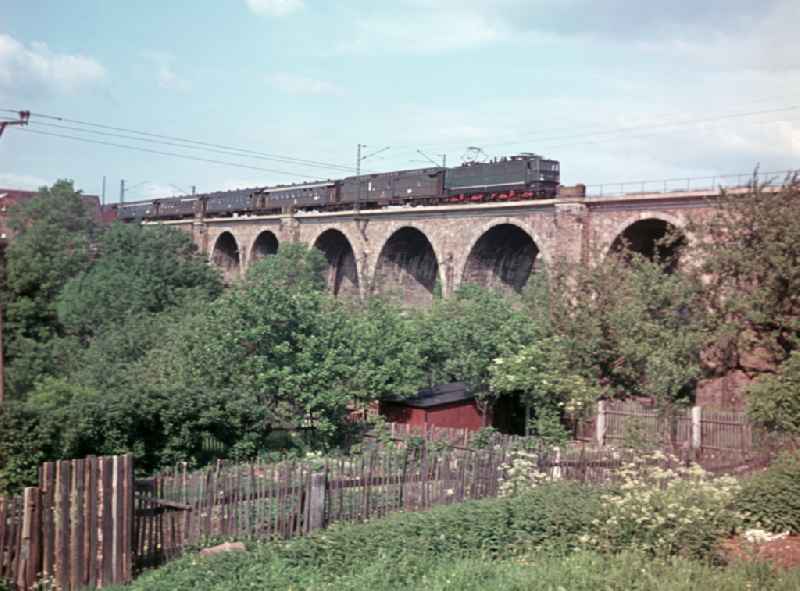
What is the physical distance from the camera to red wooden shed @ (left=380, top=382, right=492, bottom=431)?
21844mm

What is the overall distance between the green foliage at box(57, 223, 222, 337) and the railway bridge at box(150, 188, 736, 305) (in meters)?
8.77

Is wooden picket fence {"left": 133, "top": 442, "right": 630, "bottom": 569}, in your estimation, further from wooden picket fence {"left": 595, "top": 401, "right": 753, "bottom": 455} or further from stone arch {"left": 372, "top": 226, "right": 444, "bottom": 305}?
stone arch {"left": 372, "top": 226, "right": 444, "bottom": 305}

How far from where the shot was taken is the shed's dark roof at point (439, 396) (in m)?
22.0

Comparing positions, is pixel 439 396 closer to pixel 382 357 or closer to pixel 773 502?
pixel 382 357

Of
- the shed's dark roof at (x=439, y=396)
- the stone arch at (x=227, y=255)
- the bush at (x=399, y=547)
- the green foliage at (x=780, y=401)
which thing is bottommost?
the bush at (x=399, y=547)

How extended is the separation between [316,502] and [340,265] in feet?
136

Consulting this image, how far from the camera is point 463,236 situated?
3681 centimetres

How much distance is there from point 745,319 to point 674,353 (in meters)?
2.33

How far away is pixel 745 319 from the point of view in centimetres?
2006

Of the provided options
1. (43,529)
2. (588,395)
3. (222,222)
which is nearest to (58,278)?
(222,222)

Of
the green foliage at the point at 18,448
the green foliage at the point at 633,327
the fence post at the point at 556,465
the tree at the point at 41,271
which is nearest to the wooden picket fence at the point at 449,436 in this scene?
the fence post at the point at 556,465

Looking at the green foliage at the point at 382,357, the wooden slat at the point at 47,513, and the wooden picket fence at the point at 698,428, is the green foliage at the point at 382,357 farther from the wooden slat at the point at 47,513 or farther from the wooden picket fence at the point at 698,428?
the wooden slat at the point at 47,513

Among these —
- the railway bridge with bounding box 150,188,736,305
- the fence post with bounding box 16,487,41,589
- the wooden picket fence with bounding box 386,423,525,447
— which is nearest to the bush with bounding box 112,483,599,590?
the fence post with bounding box 16,487,41,589

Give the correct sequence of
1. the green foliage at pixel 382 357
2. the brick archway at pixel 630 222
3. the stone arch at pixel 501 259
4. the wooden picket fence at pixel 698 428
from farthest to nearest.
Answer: the stone arch at pixel 501 259, the brick archway at pixel 630 222, the green foliage at pixel 382 357, the wooden picket fence at pixel 698 428
